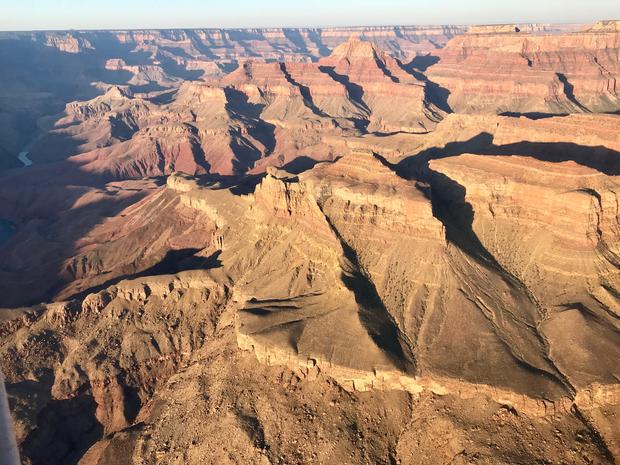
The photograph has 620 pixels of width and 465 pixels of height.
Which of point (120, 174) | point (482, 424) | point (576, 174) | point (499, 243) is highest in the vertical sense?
point (576, 174)

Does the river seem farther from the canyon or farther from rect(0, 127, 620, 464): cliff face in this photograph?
rect(0, 127, 620, 464): cliff face

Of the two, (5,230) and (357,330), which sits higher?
(357,330)

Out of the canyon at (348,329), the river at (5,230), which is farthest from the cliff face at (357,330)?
the river at (5,230)

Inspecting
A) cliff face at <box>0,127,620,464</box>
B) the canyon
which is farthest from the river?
cliff face at <box>0,127,620,464</box>

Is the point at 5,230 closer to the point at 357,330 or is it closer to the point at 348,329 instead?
the point at 348,329

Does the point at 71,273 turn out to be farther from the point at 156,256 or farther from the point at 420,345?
the point at 420,345

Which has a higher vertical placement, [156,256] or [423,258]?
[423,258]

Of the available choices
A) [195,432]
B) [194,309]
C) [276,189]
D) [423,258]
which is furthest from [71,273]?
[423,258]

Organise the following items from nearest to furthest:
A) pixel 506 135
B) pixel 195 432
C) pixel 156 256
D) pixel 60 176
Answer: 1. pixel 195 432
2. pixel 156 256
3. pixel 506 135
4. pixel 60 176

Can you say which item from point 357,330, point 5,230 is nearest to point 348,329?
point 357,330

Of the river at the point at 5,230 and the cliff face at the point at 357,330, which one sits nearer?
the cliff face at the point at 357,330

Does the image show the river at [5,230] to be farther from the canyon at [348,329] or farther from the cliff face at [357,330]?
the cliff face at [357,330]
